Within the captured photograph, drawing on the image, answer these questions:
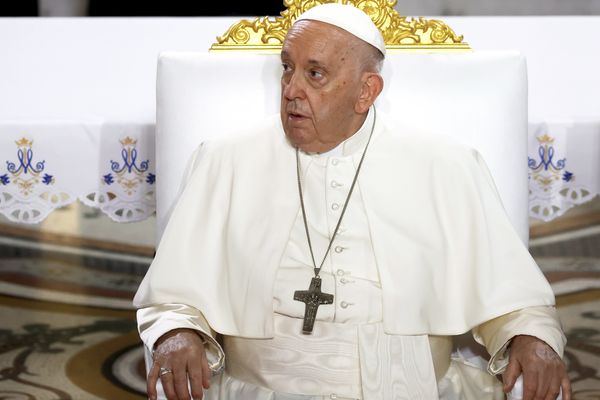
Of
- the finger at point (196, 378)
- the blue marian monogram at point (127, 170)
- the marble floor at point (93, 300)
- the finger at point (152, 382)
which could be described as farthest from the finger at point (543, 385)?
the marble floor at point (93, 300)

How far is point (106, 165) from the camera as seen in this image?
3.66 meters

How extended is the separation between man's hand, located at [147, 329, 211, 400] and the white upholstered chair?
24.8 inches

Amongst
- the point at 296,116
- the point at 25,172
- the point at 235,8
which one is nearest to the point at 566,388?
the point at 296,116

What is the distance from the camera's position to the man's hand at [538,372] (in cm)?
252

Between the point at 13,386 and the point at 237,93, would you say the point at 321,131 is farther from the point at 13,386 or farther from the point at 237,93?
the point at 13,386

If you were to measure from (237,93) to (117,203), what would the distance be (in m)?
0.75

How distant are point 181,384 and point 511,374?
0.78 m

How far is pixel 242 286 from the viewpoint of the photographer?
287cm

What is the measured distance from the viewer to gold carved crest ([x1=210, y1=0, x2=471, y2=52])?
3.24 m

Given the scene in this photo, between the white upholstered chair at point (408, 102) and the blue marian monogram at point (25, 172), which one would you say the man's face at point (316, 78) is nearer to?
the white upholstered chair at point (408, 102)

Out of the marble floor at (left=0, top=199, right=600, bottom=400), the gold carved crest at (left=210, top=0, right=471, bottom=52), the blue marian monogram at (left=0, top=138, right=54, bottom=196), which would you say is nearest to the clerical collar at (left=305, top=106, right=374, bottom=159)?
the gold carved crest at (left=210, top=0, right=471, bottom=52)

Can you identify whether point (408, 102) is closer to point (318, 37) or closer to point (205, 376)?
point (318, 37)

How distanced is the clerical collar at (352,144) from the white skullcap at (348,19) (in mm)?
241

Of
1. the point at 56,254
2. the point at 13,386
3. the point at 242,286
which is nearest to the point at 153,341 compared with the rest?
the point at 242,286
